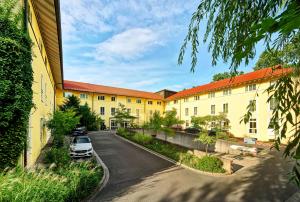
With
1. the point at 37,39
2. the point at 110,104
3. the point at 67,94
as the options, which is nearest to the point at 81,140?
the point at 37,39

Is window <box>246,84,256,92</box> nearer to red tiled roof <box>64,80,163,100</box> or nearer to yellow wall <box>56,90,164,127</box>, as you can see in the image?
yellow wall <box>56,90,164,127</box>

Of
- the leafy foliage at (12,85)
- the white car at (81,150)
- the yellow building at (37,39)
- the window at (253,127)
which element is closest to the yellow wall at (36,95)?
the yellow building at (37,39)

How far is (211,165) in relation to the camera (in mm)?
13297

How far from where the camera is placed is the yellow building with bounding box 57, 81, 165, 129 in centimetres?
4412

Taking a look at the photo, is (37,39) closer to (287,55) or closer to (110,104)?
(287,55)

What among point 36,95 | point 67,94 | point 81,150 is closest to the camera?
point 36,95

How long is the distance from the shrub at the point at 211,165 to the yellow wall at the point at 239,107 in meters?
10.1

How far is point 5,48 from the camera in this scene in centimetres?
752

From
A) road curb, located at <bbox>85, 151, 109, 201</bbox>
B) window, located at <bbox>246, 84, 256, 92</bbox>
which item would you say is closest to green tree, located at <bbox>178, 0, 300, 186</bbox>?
road curb, located at <bbox>85, 151, 109, 201</bbox>

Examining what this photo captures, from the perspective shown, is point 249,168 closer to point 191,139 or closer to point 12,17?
point 191,139

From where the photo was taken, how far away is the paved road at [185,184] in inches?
356

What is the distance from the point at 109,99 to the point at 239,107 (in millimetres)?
28221

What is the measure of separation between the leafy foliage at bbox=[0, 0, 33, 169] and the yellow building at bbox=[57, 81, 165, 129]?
3560cm

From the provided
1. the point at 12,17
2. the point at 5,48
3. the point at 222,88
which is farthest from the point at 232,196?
the point at 222,88
